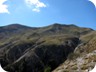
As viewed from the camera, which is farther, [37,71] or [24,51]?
[24,51]

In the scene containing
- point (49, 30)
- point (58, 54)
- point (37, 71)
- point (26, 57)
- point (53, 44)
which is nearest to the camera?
point (37, 71)

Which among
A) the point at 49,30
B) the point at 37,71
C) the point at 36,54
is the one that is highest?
the point at 49,30

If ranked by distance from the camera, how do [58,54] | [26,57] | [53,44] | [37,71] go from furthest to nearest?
1. [53,44]
2. [58,54]
3. [26,57]
4. [37,71]

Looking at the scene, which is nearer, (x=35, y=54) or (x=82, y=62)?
(x=82, y=62)

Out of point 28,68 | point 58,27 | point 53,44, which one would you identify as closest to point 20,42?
point 53,44

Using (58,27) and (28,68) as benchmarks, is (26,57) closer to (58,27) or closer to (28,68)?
(28,68)

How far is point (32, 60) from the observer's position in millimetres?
91625

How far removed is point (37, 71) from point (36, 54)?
10.2 meters

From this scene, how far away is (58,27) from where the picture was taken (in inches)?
6594

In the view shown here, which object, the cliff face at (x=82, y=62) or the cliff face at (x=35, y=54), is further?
A: the cliff face at (x=35, y=54)

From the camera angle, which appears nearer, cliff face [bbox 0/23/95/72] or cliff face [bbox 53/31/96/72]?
cliff face [bbox 53/31/96/72]

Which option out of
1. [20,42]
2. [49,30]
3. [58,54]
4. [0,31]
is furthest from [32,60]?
[0,31]

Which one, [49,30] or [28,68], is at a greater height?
[49,30]

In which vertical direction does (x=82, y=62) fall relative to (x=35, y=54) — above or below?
above
